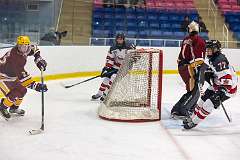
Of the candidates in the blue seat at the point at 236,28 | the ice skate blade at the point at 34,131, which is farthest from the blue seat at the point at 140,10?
the ice skate blade at the point at 34,131

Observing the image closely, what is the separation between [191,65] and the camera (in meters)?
4.28

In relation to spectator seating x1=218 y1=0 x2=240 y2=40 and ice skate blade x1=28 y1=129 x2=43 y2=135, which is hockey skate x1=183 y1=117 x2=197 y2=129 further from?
spectator seating x1=218 y1=0 x2=240 y2=40

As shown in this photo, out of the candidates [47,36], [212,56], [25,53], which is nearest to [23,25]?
[47,36]

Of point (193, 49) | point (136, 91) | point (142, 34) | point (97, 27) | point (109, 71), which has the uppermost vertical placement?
point (97, 27)

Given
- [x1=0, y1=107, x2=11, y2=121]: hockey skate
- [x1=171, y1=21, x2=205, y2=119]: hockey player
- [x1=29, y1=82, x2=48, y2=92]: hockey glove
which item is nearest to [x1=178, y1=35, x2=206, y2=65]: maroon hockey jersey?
[x1=171, y1=21, x2=205, y2=119]: hockey player

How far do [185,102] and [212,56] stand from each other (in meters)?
0.68

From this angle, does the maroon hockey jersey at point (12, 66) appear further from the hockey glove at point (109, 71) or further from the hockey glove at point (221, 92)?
the hockey glove at point (221, 92)

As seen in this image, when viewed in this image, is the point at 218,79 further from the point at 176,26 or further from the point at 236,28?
the point at 236,28

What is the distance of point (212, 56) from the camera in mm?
3893

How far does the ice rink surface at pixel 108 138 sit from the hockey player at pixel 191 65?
0.17m

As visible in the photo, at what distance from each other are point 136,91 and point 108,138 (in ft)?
3.00

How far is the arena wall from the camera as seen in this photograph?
721 centimetres

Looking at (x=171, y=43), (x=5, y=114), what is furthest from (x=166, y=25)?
(x=5, y=114)

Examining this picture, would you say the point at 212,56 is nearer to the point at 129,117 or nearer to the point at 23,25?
the point at 129,117
